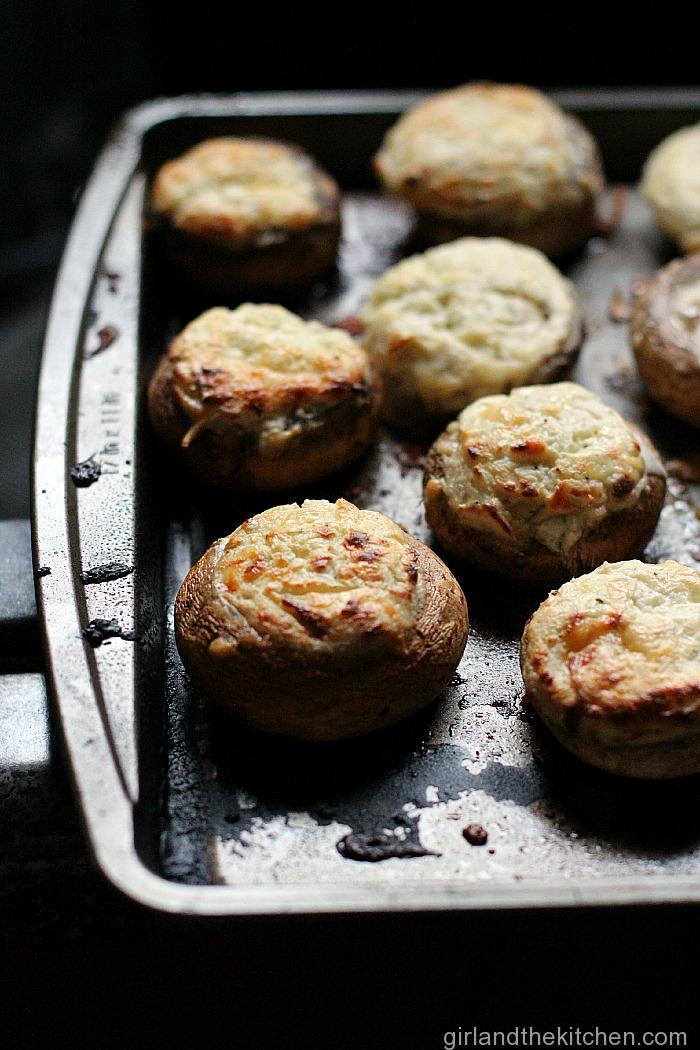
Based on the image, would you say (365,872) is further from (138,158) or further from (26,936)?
(138,158)

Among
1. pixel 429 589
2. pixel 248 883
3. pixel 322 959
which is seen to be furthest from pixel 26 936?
pixel 429 589

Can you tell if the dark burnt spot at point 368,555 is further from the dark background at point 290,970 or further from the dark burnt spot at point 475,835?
the dark background at point 290,970

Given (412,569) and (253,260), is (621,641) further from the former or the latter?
(253,260)

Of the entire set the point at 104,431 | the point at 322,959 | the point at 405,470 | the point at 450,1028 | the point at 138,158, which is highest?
the point at 138,158

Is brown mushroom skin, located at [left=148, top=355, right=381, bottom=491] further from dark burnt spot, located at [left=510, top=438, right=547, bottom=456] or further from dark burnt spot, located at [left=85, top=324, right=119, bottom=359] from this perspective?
dark burnt spot, located at [left=510, top=438, right=547, bottom=456]

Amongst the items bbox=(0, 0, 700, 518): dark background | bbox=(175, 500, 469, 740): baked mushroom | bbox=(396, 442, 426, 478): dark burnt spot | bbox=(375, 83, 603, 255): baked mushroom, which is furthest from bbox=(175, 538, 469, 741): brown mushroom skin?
bbox=(0, 0, 700, 518): dark background

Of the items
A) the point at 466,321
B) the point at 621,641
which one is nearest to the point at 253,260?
the point at 466,321

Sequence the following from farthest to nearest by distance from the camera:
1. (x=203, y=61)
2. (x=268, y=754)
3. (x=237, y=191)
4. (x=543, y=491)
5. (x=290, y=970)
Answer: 1. (x=203, y=61)
2. (x=237, y=191)
3. (x=543, y=491)
4. (x=268, y=754)
5. (x=290, y=970)
